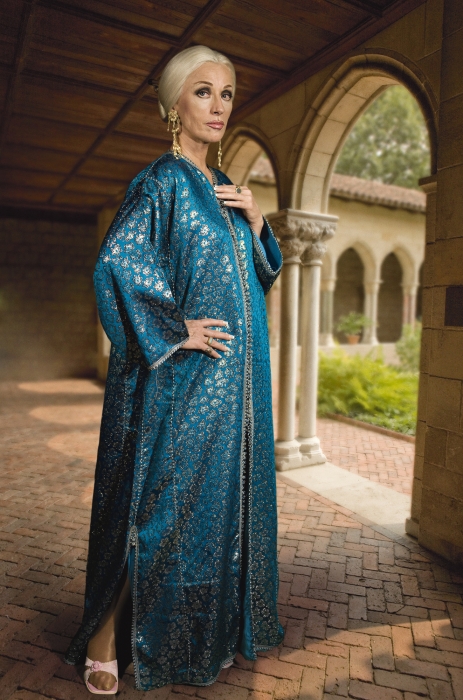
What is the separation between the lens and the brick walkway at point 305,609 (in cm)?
199

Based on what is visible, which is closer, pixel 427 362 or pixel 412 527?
pixel 427 362

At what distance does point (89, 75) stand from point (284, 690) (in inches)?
170

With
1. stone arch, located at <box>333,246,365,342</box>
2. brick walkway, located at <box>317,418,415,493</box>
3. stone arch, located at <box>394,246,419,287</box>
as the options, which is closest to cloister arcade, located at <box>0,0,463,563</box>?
brick walkway, located at <box>317,418,415,493</box>

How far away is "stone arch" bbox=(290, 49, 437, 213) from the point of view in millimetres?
3227

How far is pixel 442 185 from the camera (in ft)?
9.73

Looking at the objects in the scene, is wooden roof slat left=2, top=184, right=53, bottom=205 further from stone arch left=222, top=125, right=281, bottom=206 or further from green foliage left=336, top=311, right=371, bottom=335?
green foliage left=336, top=311, right=371, bottom=335

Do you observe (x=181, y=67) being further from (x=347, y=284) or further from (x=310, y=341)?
(x=347, y=284)

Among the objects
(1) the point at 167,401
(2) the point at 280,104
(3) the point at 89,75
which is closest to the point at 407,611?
(1) the point at 167,401

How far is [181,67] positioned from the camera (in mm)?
1774

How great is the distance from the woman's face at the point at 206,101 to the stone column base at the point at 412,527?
2.70 meters

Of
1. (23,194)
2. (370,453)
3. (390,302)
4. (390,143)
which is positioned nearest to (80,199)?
(23,194)

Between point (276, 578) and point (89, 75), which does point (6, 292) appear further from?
point (276, 578)

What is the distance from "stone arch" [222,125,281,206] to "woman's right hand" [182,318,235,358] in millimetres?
3516

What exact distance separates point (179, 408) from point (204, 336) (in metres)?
0.27
